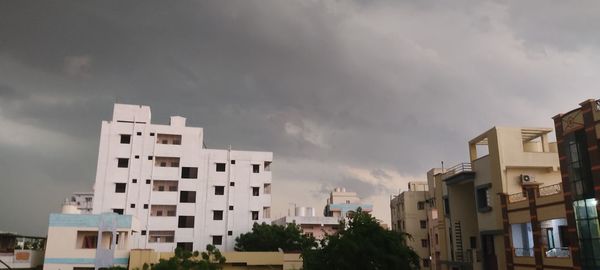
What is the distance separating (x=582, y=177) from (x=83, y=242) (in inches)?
1539

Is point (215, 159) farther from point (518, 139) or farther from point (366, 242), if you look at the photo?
point (518, 139)

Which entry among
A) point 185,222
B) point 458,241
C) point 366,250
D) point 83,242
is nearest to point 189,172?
point 185,222

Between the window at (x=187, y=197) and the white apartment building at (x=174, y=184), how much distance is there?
0.12m

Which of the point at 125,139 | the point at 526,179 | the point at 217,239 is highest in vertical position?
the point at 125,139

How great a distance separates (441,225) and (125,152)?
37.2m

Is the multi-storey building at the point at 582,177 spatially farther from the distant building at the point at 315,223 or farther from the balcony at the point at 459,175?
the distant building at the point at 315,223

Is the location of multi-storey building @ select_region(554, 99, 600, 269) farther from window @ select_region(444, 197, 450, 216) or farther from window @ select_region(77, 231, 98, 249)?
window @ select_region(77, 231, 98, 249)

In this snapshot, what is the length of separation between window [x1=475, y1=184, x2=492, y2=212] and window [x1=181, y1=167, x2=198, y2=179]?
34.3 metres

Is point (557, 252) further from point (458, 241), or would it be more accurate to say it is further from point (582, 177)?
point (458, 241)

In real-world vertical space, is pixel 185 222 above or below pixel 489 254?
above

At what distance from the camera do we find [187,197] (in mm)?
57219

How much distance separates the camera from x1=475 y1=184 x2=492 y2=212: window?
35.1 m

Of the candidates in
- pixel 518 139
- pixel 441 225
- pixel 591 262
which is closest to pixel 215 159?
pixel 441 225

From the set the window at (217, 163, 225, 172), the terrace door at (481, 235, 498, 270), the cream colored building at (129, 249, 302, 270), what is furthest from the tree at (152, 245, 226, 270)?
the terrace door at (481, 235, 498, 270)
